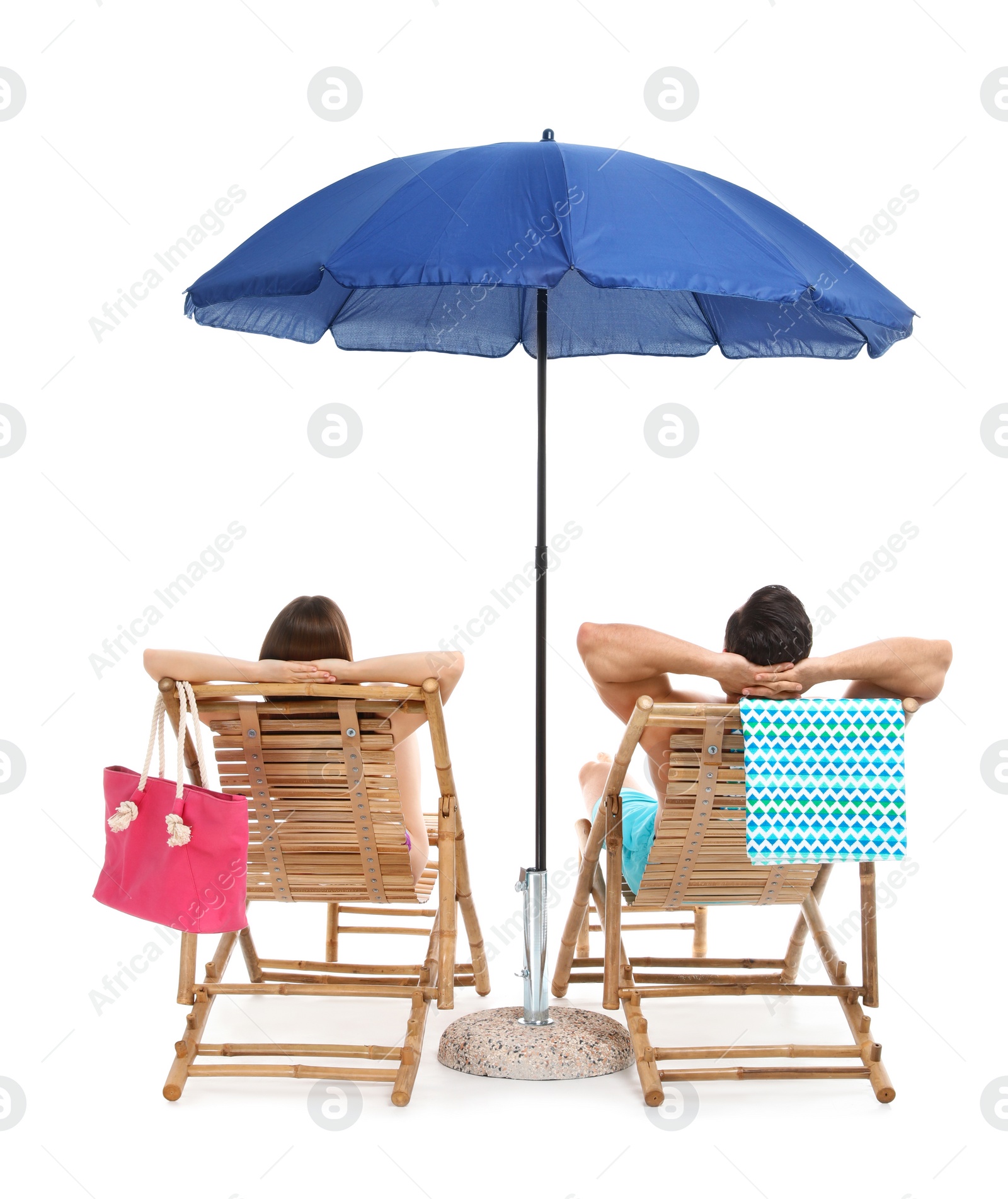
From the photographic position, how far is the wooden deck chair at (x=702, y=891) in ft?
12.4

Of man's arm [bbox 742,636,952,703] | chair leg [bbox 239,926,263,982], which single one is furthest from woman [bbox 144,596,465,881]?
man's arm [bbox 742,636,952,703]

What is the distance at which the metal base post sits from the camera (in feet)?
13.5

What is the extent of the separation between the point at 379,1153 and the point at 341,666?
126cm

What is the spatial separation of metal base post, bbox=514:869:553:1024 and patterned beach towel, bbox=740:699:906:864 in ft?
2.42

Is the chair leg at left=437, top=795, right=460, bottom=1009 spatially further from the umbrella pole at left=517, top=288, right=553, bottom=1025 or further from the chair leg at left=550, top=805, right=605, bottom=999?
the chair leg at left=550, top=805, right=605, bottom=999

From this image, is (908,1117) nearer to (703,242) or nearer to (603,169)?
(703,242)

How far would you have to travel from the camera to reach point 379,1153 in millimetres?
3434

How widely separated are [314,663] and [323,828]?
20.5 inches

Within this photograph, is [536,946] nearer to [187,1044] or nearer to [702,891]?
[702,891]

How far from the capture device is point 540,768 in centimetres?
405

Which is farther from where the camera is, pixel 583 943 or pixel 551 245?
pixel 583 943

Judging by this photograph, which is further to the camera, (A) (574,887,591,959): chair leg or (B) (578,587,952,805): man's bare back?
(A) (574,887,591,959): chair leg

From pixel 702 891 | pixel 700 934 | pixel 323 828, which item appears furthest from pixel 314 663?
pixel 700 934

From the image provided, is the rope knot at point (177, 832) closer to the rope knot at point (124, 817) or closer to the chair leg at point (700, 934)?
the rope knot at point (124, 817)
